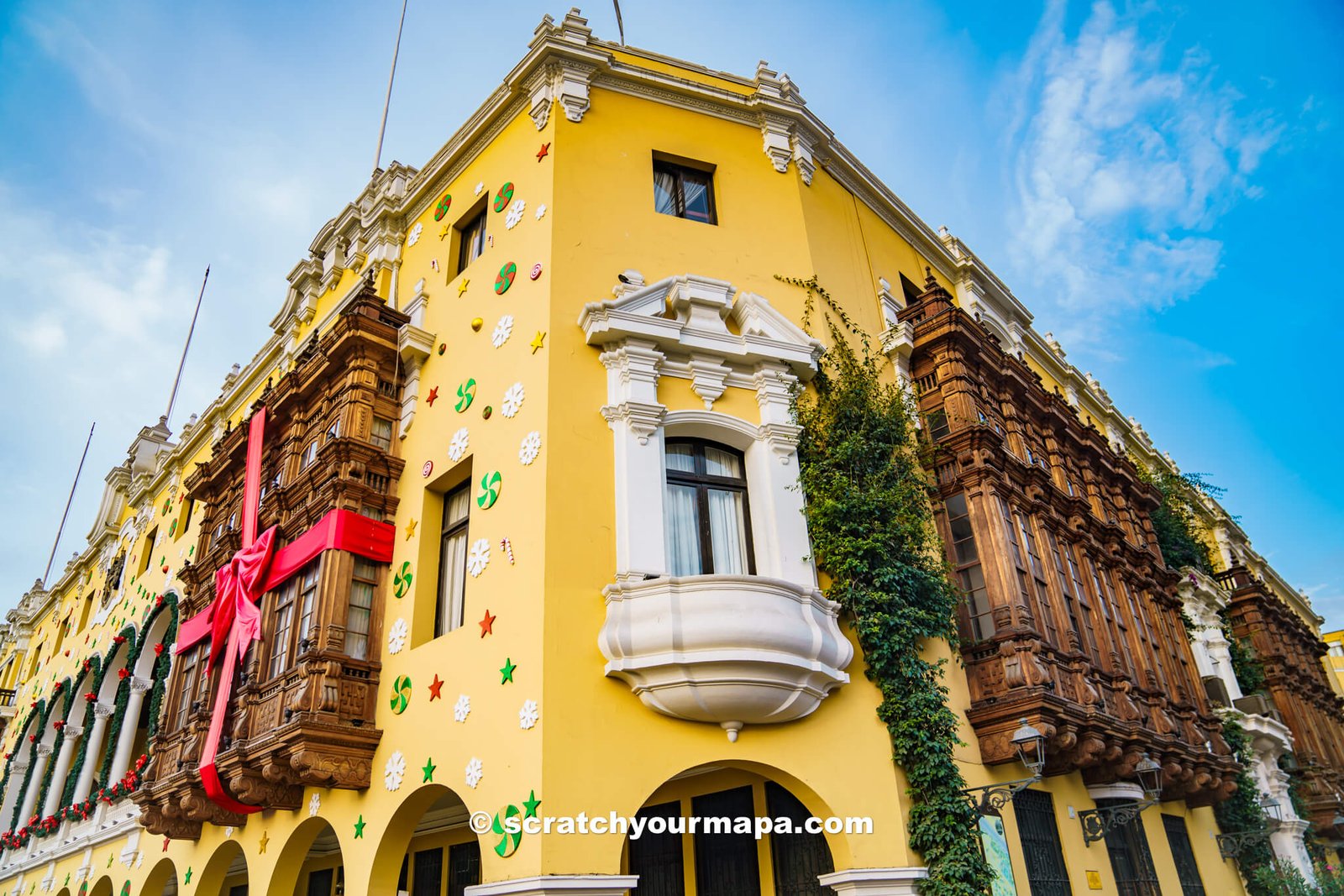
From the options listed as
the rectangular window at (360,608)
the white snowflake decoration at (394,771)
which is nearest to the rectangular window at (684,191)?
the rectangular window at (360,608)

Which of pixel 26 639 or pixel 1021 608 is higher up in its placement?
pixel 26 639

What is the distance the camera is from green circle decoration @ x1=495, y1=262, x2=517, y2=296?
524 inches

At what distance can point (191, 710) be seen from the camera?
619 inches

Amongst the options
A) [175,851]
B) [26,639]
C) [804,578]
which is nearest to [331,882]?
[175,851]

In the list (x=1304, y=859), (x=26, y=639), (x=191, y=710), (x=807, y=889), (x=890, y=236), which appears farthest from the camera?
(x=26, y=639)

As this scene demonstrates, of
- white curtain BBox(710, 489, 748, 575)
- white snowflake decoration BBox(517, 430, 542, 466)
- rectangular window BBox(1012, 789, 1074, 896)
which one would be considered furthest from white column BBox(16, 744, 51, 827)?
rectangular window BBox(1012, 789, 1074, 896)

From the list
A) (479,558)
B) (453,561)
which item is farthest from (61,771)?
(479,558)

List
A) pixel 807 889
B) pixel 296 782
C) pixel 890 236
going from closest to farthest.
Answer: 1. pixel 807 889
2. pixel 296 782
3. pixel 890 236

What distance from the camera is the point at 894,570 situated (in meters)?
11.3

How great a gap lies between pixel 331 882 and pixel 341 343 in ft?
31.9

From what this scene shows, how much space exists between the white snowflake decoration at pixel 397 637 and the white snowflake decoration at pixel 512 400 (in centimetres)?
317

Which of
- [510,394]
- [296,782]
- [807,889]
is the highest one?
[510,394]

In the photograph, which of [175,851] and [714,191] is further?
[175,851]

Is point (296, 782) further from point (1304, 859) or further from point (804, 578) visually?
point (1304, 859)
